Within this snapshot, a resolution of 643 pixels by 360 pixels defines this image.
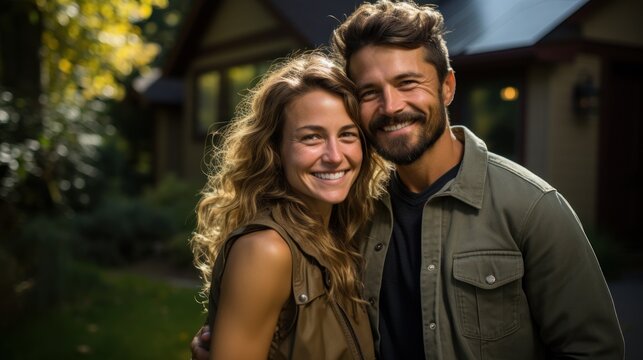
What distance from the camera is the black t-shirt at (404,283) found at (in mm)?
2357

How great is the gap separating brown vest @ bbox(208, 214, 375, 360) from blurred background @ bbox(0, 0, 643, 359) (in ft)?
6.16

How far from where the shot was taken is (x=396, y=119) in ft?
8.05

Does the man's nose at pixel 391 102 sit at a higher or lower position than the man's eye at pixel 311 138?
higher

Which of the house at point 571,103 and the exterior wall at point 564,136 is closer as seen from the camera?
the house at point 571,103

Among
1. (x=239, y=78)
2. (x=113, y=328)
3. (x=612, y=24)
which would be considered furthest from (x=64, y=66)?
(x=612, y=24)

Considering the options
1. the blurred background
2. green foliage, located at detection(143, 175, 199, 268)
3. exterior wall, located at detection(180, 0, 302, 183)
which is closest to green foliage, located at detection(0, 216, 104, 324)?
the blurred background

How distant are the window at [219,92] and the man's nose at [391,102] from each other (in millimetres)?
9678

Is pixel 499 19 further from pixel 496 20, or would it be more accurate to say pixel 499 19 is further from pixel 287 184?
pixel 287 184

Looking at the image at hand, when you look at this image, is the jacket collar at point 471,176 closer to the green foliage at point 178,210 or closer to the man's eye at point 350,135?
the man's eye at point 350,135

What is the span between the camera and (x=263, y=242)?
210cm

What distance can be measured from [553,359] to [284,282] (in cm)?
103

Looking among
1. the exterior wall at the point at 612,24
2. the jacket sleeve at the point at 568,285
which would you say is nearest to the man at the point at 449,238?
the jacket sleeve at the point at 568,285

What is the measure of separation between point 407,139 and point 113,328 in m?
4.83

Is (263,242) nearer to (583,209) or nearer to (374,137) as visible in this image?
(374,137)
